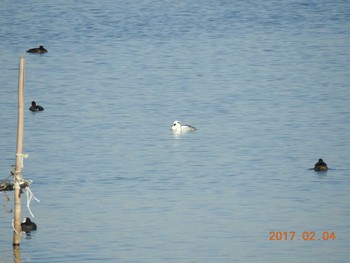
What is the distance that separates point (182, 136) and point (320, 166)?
847 centimetres

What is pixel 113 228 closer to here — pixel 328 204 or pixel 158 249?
pixel 158 249

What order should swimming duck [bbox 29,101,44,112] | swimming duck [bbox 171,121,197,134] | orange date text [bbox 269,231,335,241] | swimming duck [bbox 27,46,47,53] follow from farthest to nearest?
1. swimming duck [bbox 27,46,47,53]
2. swimming duck [bbox 29,101,44,112]
3. swimming duck [bbox 171,121,197,134]
4. orange date text [bbox 269,231,335,241]

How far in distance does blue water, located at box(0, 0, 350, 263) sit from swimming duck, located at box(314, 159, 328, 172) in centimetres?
27

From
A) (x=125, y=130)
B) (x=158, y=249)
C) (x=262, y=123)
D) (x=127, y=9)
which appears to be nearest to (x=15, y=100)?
(x=125, y=130)

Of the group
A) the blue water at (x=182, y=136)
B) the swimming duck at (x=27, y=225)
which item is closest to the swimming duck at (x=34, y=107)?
the blue water at (x=182, y=136)

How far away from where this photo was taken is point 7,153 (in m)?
42.5

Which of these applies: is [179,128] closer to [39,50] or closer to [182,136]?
[182,136]

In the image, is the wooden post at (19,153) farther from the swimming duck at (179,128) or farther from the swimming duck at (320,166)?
the swimming duck at (179,128)

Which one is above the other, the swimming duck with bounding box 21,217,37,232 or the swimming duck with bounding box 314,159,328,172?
the swimming duck with bounding box 314,159,328,172

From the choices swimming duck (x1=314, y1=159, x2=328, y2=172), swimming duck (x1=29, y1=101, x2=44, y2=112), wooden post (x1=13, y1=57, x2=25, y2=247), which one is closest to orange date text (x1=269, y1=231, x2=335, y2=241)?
swimming duck (x1=314, y1=159, x2=328, y2=172)

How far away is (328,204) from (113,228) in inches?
260

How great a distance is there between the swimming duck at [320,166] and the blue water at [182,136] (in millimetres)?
271

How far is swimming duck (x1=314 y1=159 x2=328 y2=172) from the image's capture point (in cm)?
3912

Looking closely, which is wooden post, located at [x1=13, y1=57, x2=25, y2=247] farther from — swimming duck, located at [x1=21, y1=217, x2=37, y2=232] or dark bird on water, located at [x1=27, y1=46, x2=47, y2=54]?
dark bird on water, located at [x1=27, y1=46, x2=47, y2=54]
